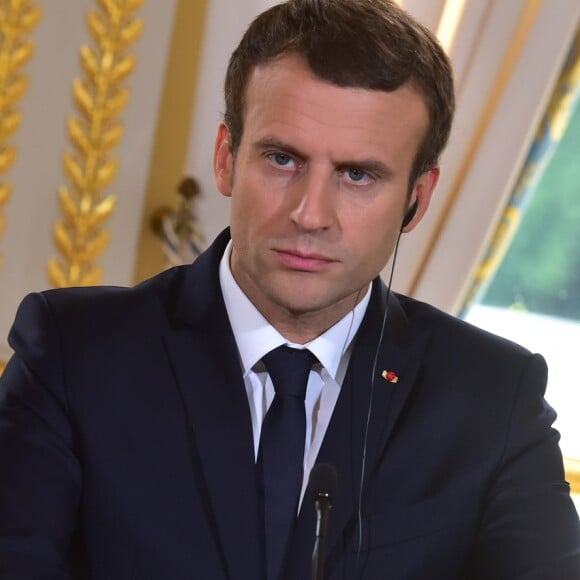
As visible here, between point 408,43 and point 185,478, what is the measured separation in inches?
30.6

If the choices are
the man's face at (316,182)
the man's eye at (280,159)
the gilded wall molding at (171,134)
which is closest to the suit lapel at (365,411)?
the man's face at (316,182)

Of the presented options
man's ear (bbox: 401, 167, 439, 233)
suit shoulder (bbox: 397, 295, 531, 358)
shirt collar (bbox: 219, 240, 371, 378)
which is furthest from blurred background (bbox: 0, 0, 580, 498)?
shirt collar (bbox: 219, 240, 371, 378)

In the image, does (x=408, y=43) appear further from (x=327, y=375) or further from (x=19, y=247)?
(x=19, y=247)

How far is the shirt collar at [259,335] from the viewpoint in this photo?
2.01m

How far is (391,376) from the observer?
209 cm

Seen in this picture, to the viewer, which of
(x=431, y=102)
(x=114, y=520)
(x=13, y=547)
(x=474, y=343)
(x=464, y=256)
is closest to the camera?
(x=13, y=547)

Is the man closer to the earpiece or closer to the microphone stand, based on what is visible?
the earpiece

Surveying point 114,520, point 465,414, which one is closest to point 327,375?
point 465,414

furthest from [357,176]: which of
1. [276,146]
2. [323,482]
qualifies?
[323,482]

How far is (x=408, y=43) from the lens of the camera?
1.94m

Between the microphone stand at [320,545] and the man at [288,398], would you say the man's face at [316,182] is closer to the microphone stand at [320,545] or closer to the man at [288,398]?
the man at [288,398]

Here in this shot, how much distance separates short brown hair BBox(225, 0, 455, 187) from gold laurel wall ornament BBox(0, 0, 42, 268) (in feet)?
5.04

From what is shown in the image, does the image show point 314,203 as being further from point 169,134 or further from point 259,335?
point 169,134

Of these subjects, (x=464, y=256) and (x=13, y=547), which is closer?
(x=13, y=547)
